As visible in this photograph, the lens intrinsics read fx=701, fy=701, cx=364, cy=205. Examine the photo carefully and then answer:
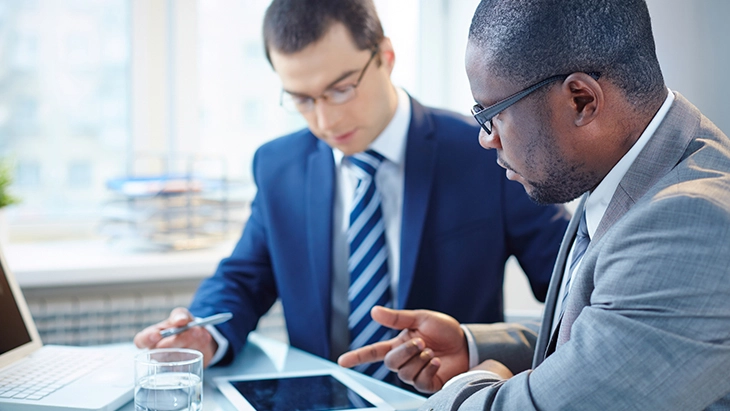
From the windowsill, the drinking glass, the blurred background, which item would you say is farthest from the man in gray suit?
the blurred background

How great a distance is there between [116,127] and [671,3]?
1.99m

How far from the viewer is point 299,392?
1202 millimetres

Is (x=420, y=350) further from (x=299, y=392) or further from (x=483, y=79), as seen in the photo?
(x=483, y=79)

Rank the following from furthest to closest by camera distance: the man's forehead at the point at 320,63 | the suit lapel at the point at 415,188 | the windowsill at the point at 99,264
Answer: the windowsill at the point at 99,264, the suit lapel at the point at 415,188, the man's forehead at the point at 320,63

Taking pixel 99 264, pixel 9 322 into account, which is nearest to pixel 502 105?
pixel 9 322

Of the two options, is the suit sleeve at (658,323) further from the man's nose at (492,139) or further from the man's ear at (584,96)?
the man's nose at (492,139)

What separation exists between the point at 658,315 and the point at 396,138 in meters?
1.02

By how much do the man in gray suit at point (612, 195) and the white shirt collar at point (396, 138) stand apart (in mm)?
671

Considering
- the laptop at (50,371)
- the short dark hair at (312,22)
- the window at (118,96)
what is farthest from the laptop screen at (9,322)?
the window at (118,96)

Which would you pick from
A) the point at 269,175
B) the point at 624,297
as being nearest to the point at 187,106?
the point at 269,175

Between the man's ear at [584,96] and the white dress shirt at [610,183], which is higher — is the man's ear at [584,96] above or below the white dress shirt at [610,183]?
above

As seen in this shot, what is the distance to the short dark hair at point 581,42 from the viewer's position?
2.85ft

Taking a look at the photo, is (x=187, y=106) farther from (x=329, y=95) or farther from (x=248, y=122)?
(x=329, y=95)

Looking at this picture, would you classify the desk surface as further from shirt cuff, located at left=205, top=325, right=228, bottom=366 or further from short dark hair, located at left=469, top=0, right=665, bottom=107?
short dark hair, located at left=469, top=0, right=665, bottom=107
